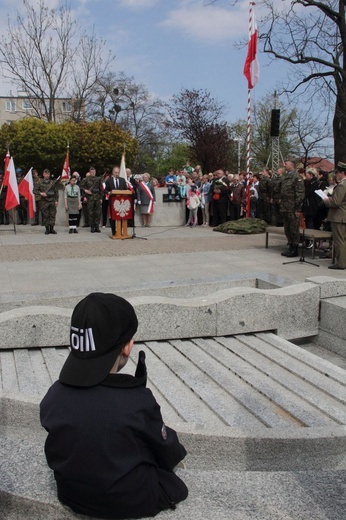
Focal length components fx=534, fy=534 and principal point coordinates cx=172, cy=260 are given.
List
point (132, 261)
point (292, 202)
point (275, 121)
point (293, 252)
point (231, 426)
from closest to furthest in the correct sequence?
point (231, 426) < point (132, 261) < point (292, 202) < point (293, 252) < point (275, 121)

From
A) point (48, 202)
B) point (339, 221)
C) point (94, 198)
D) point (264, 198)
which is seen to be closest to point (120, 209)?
point (94, 198)

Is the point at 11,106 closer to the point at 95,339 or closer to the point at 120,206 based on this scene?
the point at 120,206

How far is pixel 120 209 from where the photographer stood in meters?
15.5

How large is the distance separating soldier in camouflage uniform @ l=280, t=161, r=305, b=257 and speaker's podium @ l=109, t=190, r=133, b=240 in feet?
16.3

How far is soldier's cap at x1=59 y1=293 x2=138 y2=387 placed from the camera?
2.23 meters

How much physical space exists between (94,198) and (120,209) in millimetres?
2488

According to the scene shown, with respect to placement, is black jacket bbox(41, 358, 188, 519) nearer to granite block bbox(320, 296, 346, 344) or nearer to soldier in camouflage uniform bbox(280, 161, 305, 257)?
granite block bbox(320, 296, 346, 344)

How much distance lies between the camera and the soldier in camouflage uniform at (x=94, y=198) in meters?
17.7

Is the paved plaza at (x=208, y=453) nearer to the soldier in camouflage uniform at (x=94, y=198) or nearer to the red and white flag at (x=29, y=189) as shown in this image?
the soldier in camouflage uniform at (x=94, y=198)

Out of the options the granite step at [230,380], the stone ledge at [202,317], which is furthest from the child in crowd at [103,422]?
the stone ledge at [202,317]

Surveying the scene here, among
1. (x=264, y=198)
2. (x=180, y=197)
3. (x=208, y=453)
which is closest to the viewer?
(x=208, y=453)

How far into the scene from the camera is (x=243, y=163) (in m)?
48.4

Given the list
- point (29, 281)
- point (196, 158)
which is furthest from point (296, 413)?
Answer: point (196, 158)

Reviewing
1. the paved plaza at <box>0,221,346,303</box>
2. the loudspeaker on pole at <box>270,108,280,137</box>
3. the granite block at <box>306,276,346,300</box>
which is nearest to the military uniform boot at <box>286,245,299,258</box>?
the paved plaza at <box>0,221,346,303</box>
